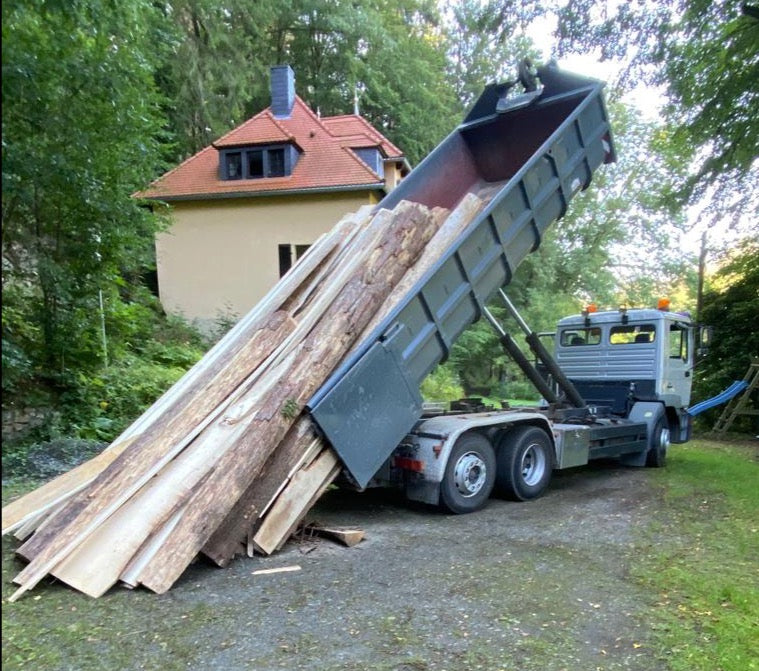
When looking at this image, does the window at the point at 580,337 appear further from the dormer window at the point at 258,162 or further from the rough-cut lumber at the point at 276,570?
the dormer window at the point at 258,162

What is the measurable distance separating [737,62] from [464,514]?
865 centimetres

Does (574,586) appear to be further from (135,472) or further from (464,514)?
(135,472)

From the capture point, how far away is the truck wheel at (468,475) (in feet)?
21.1

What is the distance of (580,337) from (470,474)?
451cm

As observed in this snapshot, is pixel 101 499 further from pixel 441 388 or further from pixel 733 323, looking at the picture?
pixel 441 388

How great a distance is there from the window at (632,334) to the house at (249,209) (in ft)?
35.9

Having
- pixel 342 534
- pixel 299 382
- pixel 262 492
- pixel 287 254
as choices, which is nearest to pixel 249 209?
pixel 287 254

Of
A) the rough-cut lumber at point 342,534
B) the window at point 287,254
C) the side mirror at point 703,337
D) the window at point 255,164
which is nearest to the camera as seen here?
the rough-cut lumber at point 342,534

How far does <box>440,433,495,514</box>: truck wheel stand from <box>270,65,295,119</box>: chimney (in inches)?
722

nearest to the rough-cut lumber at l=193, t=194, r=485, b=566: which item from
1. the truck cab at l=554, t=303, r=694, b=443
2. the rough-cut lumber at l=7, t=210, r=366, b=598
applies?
the rough-cut lumber at l=7, t=210, r=366, b=598

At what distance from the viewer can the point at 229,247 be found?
2012cm

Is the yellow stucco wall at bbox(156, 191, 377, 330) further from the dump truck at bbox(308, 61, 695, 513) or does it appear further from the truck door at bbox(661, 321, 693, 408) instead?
the truck door at bbox(661, 321, 693, 408)

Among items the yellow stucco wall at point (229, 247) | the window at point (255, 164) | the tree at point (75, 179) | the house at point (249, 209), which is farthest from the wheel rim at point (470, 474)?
the window at point (255, 164)

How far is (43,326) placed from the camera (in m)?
8.06
